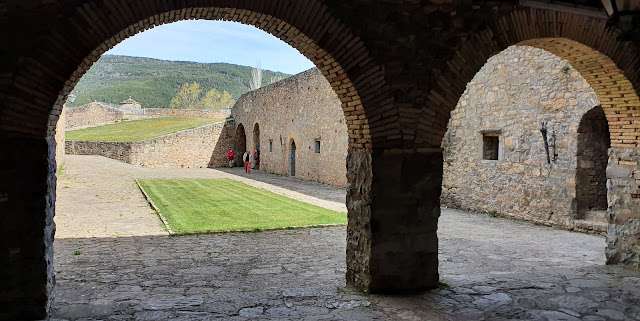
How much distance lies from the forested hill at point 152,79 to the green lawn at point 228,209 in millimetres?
63304

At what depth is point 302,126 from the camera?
20859 mm

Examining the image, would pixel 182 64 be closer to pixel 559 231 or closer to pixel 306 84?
pixel 306 84

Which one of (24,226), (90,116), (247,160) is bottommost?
(24,226)

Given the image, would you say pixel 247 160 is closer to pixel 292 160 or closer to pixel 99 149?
pixel 292 160

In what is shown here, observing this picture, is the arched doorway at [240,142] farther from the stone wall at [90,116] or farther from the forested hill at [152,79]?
the forested hill at [152,79]

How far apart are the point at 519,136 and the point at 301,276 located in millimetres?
7040

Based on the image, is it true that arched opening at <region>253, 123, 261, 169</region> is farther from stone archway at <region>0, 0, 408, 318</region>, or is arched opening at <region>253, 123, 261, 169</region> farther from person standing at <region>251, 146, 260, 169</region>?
stone archway at <region>0, 0, 408, 318</region>

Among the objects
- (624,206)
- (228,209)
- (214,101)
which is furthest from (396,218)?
(214,101)

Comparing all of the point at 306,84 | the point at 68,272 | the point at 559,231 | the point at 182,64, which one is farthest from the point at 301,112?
the point at 182,64

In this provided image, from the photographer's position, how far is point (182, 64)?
108000 millimetres

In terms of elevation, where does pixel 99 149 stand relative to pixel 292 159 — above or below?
above

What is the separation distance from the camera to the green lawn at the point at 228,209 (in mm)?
9602

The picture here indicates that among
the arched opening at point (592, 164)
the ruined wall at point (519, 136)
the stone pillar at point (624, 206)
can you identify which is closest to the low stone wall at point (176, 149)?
the ruined wall at point (519, 136)

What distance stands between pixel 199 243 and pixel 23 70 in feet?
15.1
